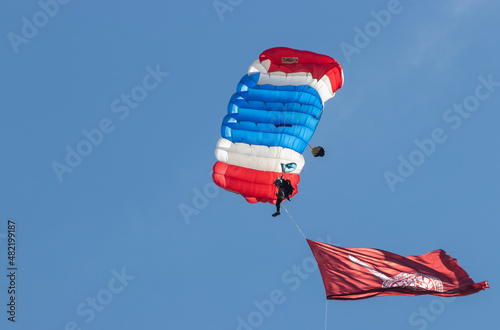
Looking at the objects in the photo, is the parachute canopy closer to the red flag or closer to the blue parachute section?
the blue parachute section

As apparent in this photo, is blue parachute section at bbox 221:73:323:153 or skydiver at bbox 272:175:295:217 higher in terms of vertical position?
blue parachute section at bbox 221:73:323:153

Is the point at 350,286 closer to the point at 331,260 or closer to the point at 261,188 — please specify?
the point at 331,260

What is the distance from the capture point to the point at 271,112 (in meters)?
22.6

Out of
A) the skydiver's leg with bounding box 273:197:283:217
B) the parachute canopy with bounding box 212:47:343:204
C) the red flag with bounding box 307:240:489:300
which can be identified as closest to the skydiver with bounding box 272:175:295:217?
the skydiver's leg with bounding box 273:197:283:217

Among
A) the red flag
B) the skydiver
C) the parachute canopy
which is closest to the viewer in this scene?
the red flag

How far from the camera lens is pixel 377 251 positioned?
2152 centimetres

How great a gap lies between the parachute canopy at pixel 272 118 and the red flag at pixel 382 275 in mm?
3183

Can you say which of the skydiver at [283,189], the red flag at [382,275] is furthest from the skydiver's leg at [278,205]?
the red flag at [382,275]

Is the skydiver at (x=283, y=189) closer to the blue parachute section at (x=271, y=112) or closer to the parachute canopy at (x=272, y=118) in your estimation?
the parachute canopy at (x=272, y=118)

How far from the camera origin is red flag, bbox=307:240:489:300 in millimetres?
19094

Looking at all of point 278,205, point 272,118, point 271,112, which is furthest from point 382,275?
point 271,112

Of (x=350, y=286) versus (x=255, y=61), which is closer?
(x=350, y=286)

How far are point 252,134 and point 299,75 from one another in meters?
2.23

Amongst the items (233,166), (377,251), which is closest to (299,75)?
(233,166)
